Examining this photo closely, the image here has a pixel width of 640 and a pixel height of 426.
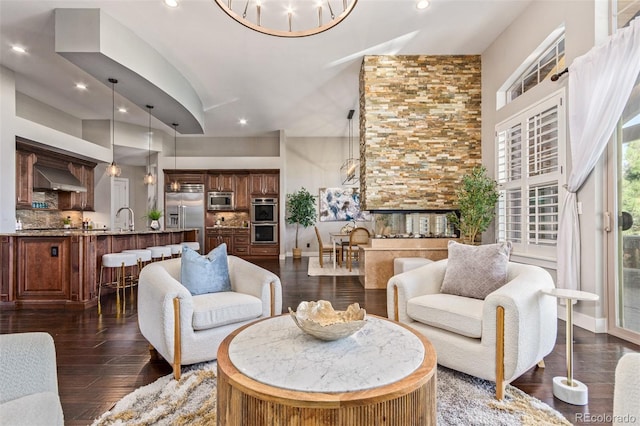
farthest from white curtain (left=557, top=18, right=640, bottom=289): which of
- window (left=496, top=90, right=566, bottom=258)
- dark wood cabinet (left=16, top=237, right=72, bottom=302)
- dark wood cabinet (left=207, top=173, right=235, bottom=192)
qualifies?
dark wood cabinet (left=207, top=173, right=235, bottom=192)

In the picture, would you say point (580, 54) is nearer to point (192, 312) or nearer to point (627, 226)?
point (627, 226)

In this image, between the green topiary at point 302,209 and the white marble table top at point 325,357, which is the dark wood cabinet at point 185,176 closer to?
the green topiary at point 302,209

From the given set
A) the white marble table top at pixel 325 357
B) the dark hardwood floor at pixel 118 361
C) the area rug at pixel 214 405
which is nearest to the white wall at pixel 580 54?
the dark hardwood floor at pixel 118 361

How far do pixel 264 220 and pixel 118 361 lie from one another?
6279 mm

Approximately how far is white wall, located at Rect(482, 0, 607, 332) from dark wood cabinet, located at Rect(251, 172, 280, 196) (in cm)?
578

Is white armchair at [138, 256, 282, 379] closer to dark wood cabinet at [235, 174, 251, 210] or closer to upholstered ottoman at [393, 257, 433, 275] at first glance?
upholstered ottoman at [393, 257, 433, 275]

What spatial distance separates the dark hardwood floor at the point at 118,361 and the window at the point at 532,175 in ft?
3.63

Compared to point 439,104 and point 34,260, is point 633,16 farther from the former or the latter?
point 34,260

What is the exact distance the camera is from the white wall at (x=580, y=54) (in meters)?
2.80

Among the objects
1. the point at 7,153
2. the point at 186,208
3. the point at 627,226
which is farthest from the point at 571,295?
the point at 186,208

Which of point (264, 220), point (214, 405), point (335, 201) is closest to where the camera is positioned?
point (214, 405)

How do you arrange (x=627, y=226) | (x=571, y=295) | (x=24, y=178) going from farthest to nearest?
(x=24, y=178) < (x=627, y=226) < (x=571, y=295)

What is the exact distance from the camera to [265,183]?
852cm

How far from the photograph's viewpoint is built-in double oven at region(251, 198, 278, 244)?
8.45 metres
